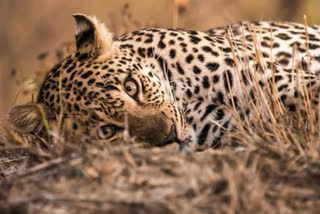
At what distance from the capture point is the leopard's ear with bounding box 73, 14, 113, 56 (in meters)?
5.22

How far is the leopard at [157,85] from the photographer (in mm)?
4824

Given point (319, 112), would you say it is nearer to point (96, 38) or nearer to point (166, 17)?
point (96, 38)

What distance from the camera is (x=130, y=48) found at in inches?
220

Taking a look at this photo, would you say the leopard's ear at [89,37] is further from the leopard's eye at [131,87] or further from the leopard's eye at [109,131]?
the leopard's eye at [109,131]

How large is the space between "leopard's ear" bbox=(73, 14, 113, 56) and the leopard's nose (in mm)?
888

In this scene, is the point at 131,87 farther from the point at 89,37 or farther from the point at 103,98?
the point at 89,37

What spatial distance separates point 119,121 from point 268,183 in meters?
1.56

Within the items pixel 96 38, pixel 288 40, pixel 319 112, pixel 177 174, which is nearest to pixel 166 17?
pixel 288 40

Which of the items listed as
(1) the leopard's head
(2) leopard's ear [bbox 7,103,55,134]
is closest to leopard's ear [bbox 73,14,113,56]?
(1) the leopard's head

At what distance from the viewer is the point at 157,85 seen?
5.24m

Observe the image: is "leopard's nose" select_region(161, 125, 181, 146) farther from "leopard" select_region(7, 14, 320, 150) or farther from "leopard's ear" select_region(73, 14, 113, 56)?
"leopard's ear" select_region(73, 14, 113, 56)

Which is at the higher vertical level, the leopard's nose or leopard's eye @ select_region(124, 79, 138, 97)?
leopard's eye @ select_region(124, 79, 138, 97)

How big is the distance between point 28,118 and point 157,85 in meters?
1.04

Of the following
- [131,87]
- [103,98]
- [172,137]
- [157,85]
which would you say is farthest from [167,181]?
[157,85]
